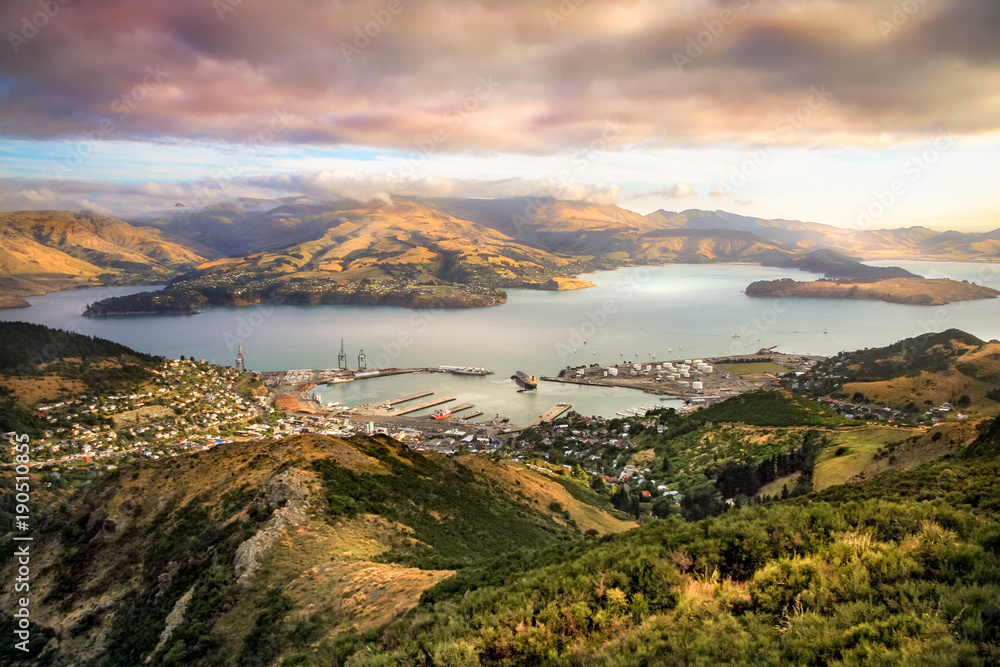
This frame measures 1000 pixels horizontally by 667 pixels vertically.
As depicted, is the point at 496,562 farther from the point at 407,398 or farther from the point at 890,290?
the point at 890,290

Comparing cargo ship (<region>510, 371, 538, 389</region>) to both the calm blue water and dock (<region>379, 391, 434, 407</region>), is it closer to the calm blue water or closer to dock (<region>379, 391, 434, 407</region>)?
the calm blue water

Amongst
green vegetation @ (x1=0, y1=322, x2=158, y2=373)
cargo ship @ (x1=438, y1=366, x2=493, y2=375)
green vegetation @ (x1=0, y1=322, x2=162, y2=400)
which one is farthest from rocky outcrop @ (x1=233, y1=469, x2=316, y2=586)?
cargo ship @ (x1=438, y1=366, x2=493, y2=375)

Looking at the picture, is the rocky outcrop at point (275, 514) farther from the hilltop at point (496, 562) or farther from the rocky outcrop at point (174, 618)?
the rocky outcrop at point (174, 618)

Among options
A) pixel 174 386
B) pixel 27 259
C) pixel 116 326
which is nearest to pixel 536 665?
pixel 174 386

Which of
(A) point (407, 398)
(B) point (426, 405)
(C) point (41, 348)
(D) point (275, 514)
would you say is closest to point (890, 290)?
(B) point (426, 405)

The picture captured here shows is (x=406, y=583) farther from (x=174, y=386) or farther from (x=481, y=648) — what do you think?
(x=174, y=386)

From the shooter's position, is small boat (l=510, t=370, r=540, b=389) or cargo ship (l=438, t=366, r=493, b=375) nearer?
small boat (l=510, t=370, r=540, b=389)
